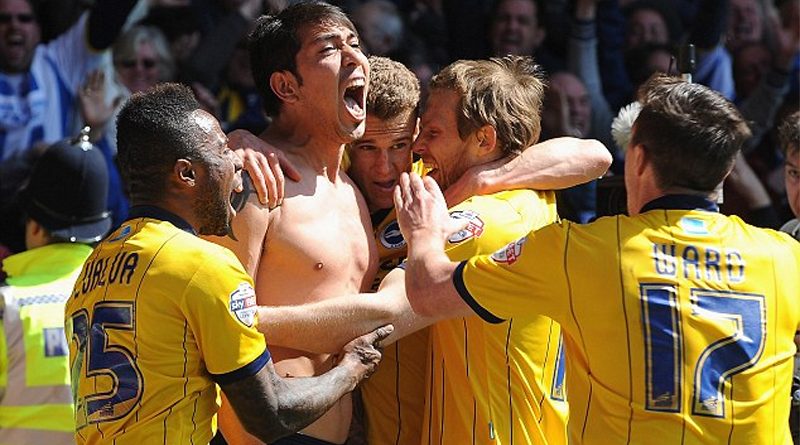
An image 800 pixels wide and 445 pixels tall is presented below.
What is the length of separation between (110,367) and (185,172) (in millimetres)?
526

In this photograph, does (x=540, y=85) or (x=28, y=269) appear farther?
(x=28, y=269)

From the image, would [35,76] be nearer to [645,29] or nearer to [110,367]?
[645,29]

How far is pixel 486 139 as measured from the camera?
4.15 metres

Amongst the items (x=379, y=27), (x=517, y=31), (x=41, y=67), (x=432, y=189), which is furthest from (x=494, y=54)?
(x=432, y=189)

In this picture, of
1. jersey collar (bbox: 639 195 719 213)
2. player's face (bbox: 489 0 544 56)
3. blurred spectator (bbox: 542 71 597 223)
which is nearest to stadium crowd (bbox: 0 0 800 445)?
jersey collar (bbox: 639 195 719 213)

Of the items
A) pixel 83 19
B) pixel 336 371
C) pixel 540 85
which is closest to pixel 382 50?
pixel 83 19

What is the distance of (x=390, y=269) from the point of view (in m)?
4.23

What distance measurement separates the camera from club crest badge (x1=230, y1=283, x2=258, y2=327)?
325 cm

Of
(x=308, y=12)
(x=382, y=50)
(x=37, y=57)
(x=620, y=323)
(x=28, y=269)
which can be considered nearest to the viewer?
(x=620, y=323)

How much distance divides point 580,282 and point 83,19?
478 cm

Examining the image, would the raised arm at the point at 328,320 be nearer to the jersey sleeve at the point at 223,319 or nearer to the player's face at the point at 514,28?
the jersey sleeve at the point at 223,319

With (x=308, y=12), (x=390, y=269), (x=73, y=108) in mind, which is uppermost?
(x=308, y=12)

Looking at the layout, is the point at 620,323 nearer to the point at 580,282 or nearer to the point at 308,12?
the point at 580,282

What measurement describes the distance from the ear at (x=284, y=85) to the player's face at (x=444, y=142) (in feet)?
1.41
